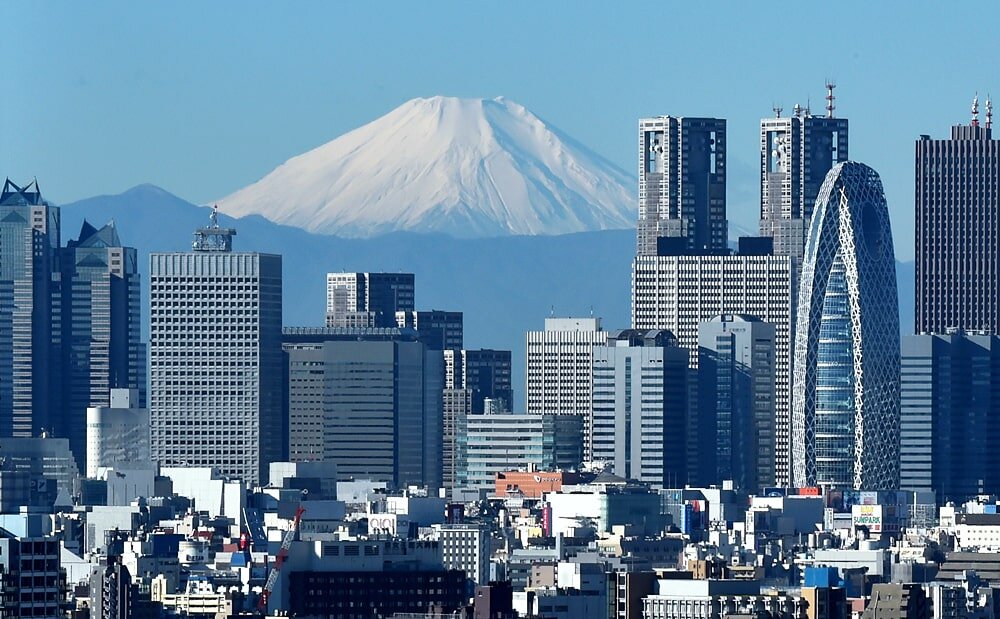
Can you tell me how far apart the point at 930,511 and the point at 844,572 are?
67.2 meters

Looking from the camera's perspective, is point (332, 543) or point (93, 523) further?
point (93, 523)

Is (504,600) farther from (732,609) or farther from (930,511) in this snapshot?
(930,511)

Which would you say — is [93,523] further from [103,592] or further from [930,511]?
[103,592]

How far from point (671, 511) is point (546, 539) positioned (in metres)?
27.2

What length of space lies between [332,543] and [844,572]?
2429 cm

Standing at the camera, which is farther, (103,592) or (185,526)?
(185,526)

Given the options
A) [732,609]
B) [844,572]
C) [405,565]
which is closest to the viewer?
[732,609]

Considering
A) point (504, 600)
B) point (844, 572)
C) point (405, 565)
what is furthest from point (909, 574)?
point (504, 600)

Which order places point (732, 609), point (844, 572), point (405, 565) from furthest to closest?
point (844, 572) < point (405, 565) < point (732, 609)

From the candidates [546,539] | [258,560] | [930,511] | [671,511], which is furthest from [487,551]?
[930,511]

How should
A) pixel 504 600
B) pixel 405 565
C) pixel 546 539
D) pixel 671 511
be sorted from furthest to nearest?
pixel 671 511
pixel 546 539
pixel 405 565
pixel 504 600

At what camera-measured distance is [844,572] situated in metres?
132

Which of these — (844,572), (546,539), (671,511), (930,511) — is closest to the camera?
(844,572)

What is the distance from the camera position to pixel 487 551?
139 m
